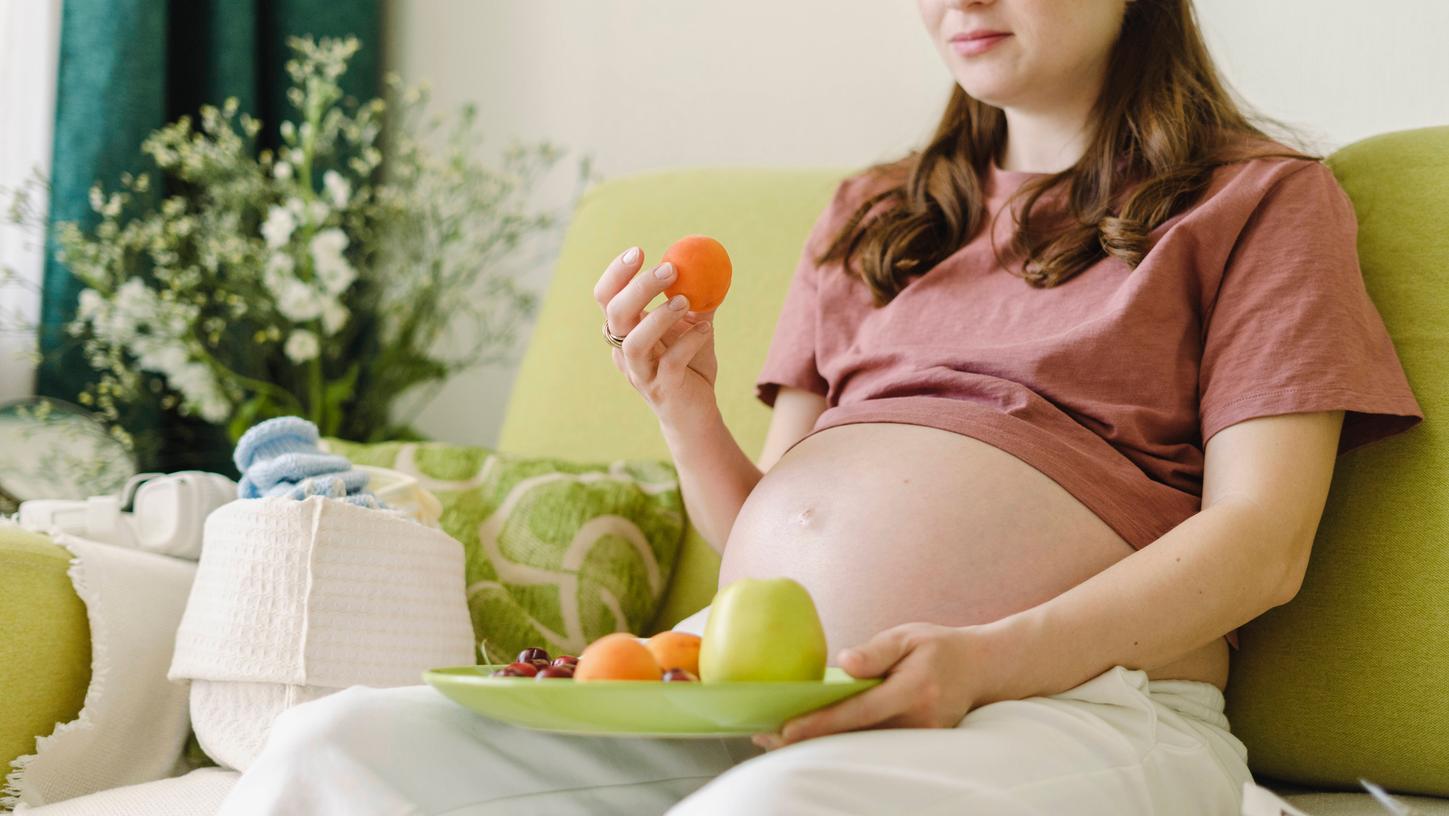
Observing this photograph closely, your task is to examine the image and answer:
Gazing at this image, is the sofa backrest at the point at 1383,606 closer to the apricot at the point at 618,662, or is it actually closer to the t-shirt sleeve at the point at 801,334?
the t-shirt sleeve at the point at 801,334

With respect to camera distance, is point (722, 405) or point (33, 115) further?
point (33, 115)

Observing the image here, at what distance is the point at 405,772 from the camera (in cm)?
84

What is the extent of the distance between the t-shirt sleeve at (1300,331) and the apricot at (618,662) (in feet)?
1.69

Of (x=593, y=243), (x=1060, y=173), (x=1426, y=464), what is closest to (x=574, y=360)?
(x=593, y=243)

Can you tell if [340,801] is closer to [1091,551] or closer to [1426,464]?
[1091,551]

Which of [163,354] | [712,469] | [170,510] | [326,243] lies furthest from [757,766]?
[163,354]

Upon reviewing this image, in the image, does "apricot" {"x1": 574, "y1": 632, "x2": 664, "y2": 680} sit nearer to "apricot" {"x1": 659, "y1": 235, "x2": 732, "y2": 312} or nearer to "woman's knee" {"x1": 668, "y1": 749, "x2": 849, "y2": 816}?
"woman's knee" {"x1": 668, "y1": 749, "x2": 849, "y2": 816}

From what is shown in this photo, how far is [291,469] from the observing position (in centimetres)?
122

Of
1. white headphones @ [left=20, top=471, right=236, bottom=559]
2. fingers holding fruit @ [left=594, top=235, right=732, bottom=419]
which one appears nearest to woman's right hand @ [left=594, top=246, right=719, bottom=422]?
fingers holding fruit @ [left=594, top=235, right=732, bottom=419]

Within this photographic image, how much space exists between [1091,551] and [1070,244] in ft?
0.98

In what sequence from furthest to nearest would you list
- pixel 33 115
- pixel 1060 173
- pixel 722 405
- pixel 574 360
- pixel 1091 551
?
1. pixel 33 115
2. pixel 574 360
3. pixel 722 405
4. pixel 1060 173
5. pixel 1091 551

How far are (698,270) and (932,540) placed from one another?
27 centimetres

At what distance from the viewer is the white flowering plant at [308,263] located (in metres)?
2.01

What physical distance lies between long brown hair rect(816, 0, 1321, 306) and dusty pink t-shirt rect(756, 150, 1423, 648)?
0.07ft
